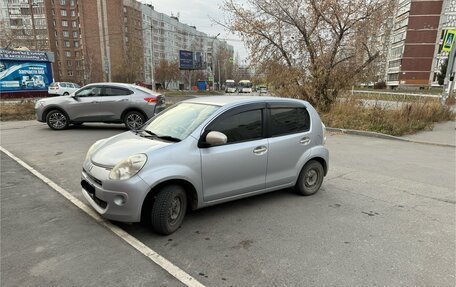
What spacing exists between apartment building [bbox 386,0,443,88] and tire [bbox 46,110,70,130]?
82.3 metres

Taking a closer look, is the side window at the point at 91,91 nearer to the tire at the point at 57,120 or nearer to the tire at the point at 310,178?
the tire at the point at 57,120

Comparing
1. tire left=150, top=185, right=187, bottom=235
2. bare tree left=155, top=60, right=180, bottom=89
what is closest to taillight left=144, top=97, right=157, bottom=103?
tire left=150, top=185, right=187, bottom=235

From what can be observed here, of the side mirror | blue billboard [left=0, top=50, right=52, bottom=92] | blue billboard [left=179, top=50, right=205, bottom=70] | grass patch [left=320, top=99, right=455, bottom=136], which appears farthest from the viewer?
blue billboard [left=179, top=50, right=205, bottom=70]

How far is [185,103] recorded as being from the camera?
4707 millimetres

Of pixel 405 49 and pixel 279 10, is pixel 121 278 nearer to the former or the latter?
pixel 279 10

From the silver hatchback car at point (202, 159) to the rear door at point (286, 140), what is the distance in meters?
0.01

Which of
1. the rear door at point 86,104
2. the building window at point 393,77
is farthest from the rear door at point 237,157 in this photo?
the building window at point 393,77

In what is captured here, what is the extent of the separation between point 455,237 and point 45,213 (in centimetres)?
511

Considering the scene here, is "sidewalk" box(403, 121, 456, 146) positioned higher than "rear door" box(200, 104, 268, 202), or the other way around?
"rear door" box(200, 104, 268, 202)

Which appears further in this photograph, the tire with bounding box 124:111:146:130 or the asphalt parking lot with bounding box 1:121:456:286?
the tire with bounding box 124:111:146:130

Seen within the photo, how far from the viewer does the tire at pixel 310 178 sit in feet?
15.9

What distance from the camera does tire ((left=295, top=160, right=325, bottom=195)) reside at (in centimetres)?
484

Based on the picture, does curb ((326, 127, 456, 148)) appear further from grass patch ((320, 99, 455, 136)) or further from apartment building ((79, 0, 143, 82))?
apartment building ((79, 0, 143, 82))

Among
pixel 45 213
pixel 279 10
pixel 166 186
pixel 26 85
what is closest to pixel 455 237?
pixel 166 186
